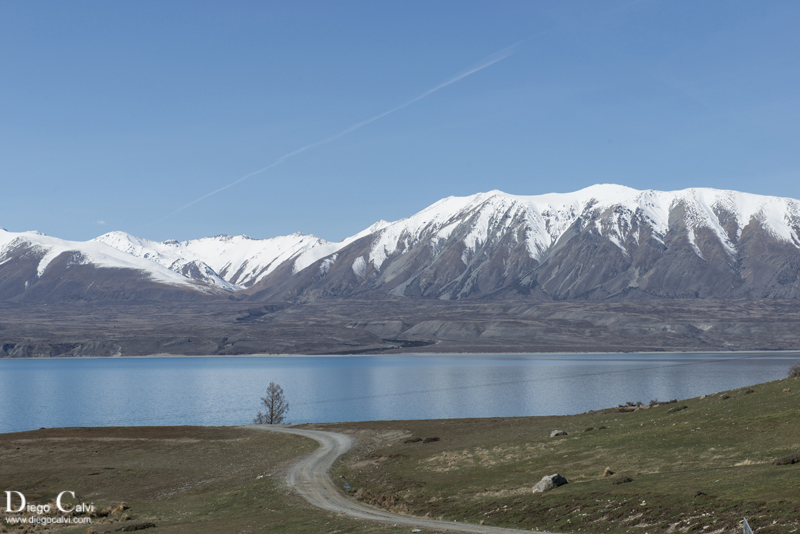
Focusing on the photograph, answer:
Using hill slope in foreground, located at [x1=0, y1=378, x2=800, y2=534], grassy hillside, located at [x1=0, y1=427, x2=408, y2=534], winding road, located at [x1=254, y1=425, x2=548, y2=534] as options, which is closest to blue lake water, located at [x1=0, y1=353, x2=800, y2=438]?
grassy hillside, located at [x1=0, y1=427, x2=408, y2=534]

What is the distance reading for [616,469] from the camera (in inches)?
1581

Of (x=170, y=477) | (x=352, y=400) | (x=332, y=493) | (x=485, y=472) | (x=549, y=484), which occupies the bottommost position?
(x=352, y=400)

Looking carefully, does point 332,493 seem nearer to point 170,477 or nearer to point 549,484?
point 549,484

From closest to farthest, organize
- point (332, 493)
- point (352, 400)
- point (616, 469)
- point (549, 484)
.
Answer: point (549, 484) → point (616, 469) → point (332, 493) → point (352, 400)

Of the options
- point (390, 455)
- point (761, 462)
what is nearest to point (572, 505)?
point (761, 462)

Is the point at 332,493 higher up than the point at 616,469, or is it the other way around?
the point at 616,469

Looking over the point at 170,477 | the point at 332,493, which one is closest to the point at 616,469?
the point at 332,493

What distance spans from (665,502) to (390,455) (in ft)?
99.7

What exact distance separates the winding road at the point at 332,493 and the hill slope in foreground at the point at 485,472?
1088 mm

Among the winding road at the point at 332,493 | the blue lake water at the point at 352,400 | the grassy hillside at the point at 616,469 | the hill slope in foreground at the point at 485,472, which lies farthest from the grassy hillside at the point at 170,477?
the blue lake water at the point at 352,400

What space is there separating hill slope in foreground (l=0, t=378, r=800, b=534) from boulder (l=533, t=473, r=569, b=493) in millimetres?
665

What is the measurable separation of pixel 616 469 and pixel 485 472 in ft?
28.2

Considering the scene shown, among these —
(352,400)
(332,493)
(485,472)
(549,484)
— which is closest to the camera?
(549,484)

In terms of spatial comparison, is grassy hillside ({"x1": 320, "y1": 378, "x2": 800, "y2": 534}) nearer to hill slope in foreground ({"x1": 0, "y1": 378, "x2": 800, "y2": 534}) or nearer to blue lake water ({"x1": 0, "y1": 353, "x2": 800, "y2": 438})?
hill slope in foreground ({"x1": 0, "y1": 378, "x2": 800, "y2": 534})
